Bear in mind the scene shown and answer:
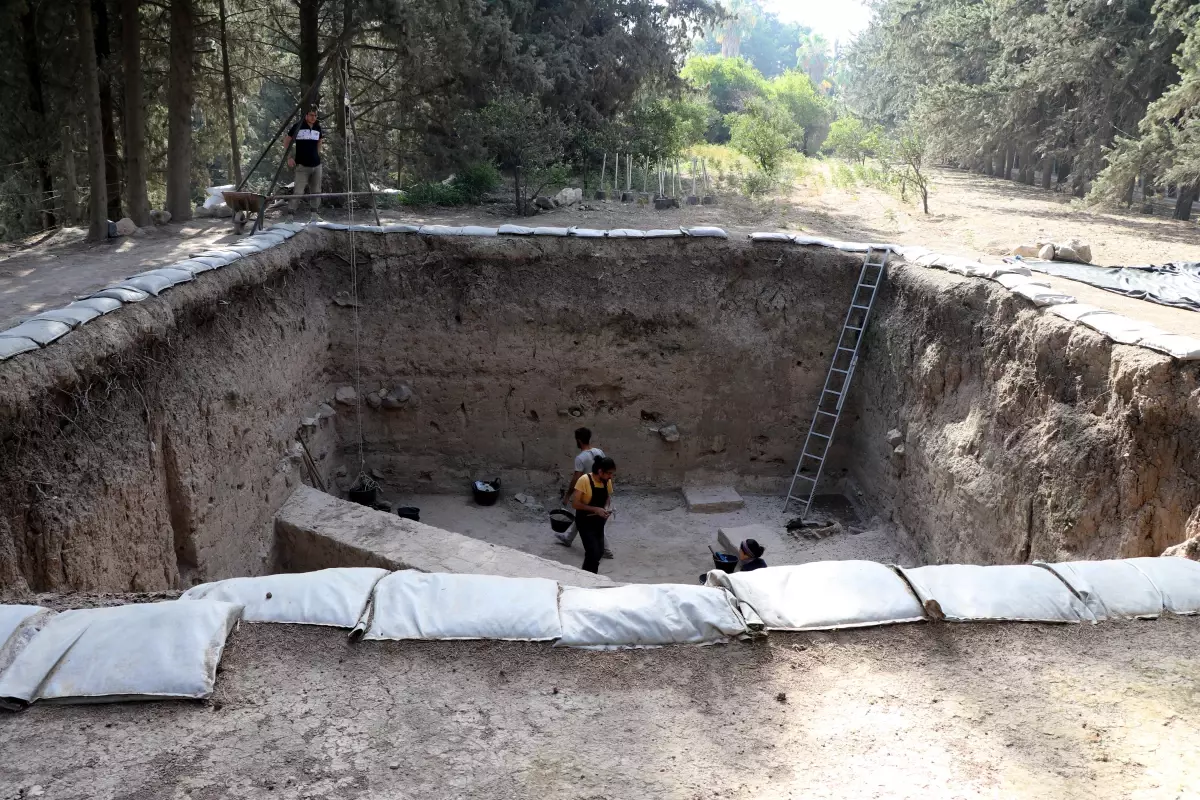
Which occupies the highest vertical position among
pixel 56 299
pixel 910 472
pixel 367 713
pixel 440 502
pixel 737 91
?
pixel 737 91

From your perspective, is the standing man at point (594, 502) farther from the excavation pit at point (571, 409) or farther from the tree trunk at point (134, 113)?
the tree trunk at point (134, 113)

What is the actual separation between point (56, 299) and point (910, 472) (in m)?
8.54

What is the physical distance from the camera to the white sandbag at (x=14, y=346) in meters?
5.11

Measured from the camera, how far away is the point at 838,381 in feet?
35.5

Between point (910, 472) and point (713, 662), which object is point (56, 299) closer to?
point (713, 662)

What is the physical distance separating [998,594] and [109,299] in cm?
638

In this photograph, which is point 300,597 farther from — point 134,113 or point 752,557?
point 134,113

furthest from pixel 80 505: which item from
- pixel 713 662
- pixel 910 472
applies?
pixel 910 472

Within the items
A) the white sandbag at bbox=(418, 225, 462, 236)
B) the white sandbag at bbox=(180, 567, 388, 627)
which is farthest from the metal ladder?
the white sandbag at bbox=(180, 567, 388, 627)

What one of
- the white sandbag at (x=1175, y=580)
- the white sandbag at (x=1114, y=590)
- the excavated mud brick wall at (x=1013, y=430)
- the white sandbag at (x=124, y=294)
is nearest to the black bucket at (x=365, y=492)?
the white sandbag at (x=124, y=294)

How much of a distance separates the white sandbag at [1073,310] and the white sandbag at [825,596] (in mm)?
3795

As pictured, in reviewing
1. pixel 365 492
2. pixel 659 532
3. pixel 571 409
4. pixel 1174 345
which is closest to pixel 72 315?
pixel 365 492

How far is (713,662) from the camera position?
3.96m

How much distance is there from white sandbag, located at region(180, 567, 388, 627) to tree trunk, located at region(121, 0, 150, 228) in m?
9.53
